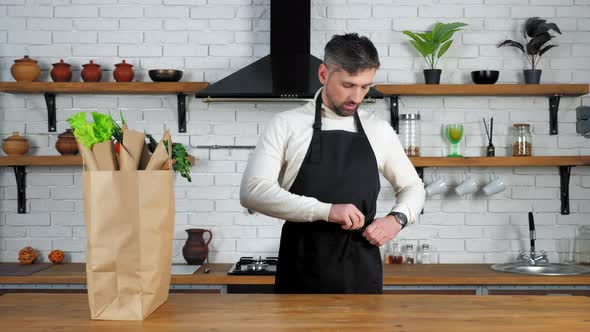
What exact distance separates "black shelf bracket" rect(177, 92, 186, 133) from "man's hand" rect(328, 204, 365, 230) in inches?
88.2

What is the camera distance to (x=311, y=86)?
12.5 feet

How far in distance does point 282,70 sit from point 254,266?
1.12 meters

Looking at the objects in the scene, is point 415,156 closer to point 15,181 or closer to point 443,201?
point 443,201

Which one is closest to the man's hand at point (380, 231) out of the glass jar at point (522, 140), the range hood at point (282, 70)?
the range hood at point (282, 70)

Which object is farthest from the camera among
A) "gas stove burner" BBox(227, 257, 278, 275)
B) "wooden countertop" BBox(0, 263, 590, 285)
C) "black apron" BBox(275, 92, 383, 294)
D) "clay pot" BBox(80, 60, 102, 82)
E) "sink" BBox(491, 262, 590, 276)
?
"clay pot" BBox(80, 60, 102, 82)

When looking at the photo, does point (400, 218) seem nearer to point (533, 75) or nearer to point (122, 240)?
point (122, 240)

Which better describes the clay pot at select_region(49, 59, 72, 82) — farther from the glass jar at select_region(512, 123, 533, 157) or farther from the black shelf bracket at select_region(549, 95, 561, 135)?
the black shelf bracket at select_region(549, 95, 561, 135)

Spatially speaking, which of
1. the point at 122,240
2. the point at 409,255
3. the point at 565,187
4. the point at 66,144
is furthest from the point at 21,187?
the point at 565,187

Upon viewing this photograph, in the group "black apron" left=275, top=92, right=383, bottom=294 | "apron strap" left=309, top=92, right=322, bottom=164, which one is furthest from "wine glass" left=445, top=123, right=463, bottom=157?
"apron strap" left=309, top=92, right=322, bottom=164

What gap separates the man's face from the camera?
2430 millimetres

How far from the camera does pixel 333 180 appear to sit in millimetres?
2559

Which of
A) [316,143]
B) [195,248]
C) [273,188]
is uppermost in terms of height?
[316,143]

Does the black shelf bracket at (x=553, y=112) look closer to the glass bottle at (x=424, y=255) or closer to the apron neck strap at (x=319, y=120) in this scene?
the glass bottle at (x=424, y=255)

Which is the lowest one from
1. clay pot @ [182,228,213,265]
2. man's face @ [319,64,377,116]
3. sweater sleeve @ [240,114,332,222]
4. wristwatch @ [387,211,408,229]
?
clay pot @ [182,228,213,265]
